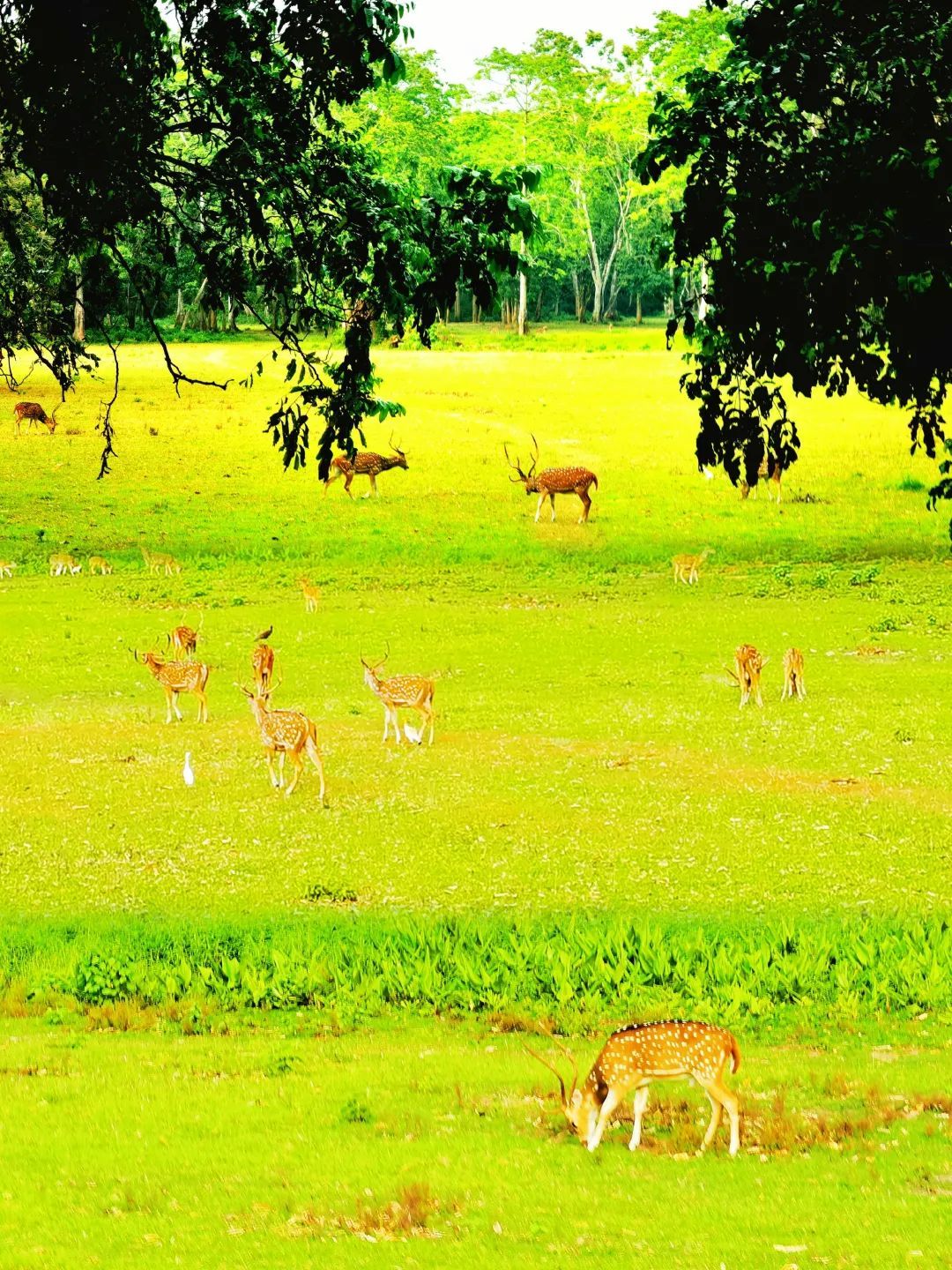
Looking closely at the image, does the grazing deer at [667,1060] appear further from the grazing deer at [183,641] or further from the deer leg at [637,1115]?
the grazing deer at [183,641]

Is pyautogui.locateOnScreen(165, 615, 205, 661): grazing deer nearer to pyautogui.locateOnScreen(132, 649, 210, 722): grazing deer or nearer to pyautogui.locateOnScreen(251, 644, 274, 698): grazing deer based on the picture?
pyautogui.locateOnScreen(251, 644, 274, 698): grazing deer

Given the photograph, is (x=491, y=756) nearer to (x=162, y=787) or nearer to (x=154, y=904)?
(x=162, y=787)

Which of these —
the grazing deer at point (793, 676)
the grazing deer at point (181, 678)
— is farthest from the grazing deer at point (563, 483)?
the grazing deer at point (181, 678)

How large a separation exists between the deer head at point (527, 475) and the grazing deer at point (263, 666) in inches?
669

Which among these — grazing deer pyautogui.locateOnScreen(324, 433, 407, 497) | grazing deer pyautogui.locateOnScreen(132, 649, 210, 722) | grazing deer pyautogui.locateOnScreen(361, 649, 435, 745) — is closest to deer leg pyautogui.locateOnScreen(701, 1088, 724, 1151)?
grazing deer pyautogui.locateOnScreen(361, 649, 435, 745)

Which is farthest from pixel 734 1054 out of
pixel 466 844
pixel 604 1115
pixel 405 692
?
pixel 405 692

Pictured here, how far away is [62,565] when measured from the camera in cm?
3606

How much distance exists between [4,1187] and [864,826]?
10.8 meters

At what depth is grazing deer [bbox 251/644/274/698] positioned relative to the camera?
22.0 m

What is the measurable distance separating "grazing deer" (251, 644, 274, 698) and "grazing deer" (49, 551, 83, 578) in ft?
46.8

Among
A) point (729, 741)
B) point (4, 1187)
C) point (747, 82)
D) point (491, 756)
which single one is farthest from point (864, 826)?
point (4, 1187)

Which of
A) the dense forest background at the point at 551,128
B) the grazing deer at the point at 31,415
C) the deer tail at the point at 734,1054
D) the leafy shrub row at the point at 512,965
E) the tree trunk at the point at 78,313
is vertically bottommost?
the leafy shrub row at the point at 512,965

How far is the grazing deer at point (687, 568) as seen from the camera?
112 feet

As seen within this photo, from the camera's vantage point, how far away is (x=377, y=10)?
1265 centimetres
